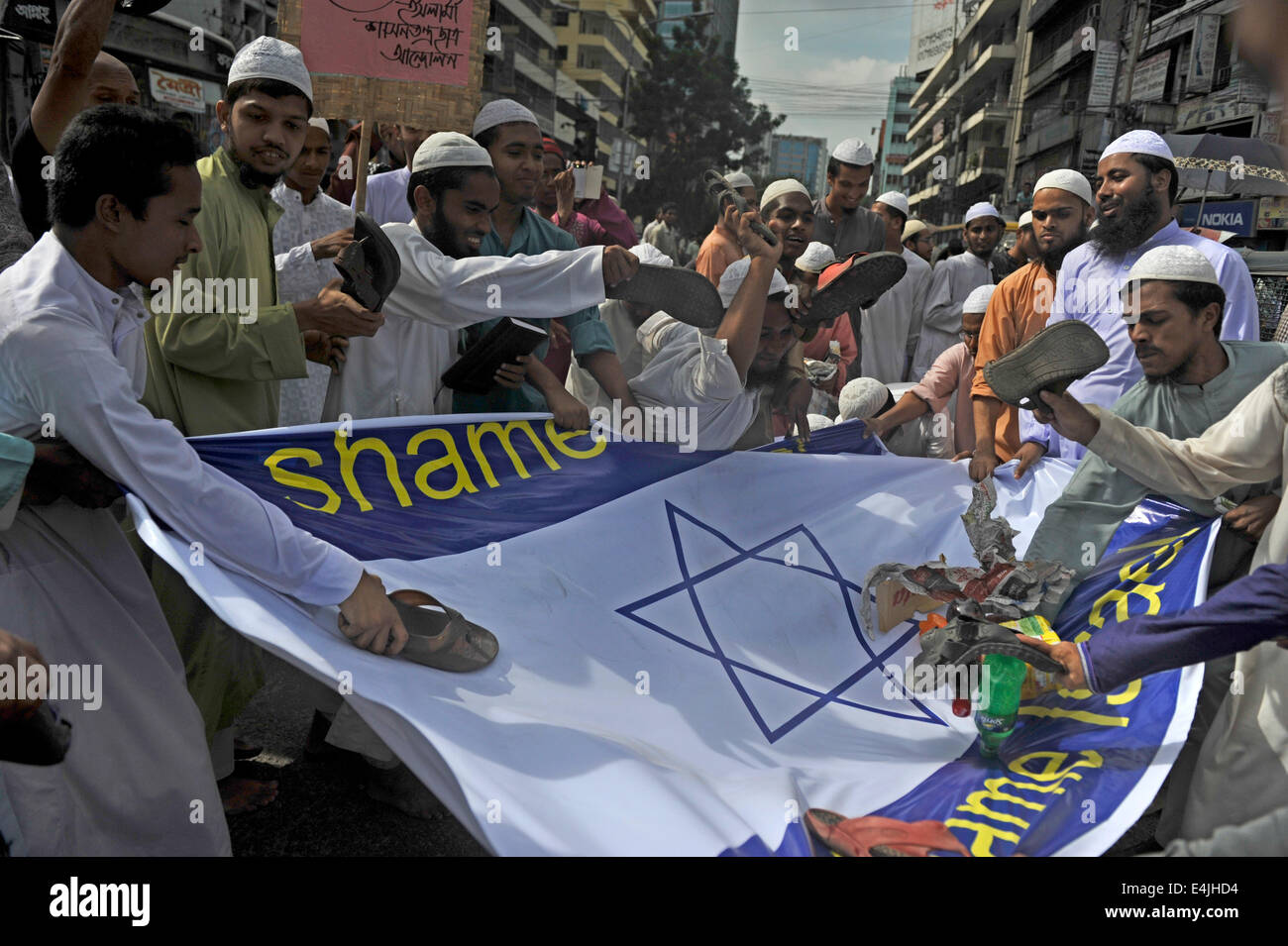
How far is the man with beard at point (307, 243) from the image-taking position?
347cm

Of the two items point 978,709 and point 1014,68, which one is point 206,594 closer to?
point 978,709

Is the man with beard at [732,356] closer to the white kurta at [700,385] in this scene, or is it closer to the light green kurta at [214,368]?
the white kurta at [700,385]

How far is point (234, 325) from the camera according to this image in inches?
110

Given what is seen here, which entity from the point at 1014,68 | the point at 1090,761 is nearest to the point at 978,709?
the point at 1090,761

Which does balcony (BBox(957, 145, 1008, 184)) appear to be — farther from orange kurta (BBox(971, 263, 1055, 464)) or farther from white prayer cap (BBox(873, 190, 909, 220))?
orange kurta (BBox(971, 263, 1055, 464))

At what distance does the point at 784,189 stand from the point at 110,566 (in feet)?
13.6

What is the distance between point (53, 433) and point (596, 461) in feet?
5.83

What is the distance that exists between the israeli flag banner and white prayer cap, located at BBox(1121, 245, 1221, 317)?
74cm

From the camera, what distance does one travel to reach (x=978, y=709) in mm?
2648

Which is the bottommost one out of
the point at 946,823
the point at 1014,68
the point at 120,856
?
the point at 120,856

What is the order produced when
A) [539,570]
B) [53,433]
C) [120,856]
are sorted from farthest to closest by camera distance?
[539,570]
[120,856]
[53,433]

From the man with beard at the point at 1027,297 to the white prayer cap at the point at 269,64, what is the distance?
9.66 feet

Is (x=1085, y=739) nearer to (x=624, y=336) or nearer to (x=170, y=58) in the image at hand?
(x=624, y=336)

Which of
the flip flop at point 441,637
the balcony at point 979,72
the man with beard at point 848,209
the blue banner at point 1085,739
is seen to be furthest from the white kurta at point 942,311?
the balcony at point 979,72
